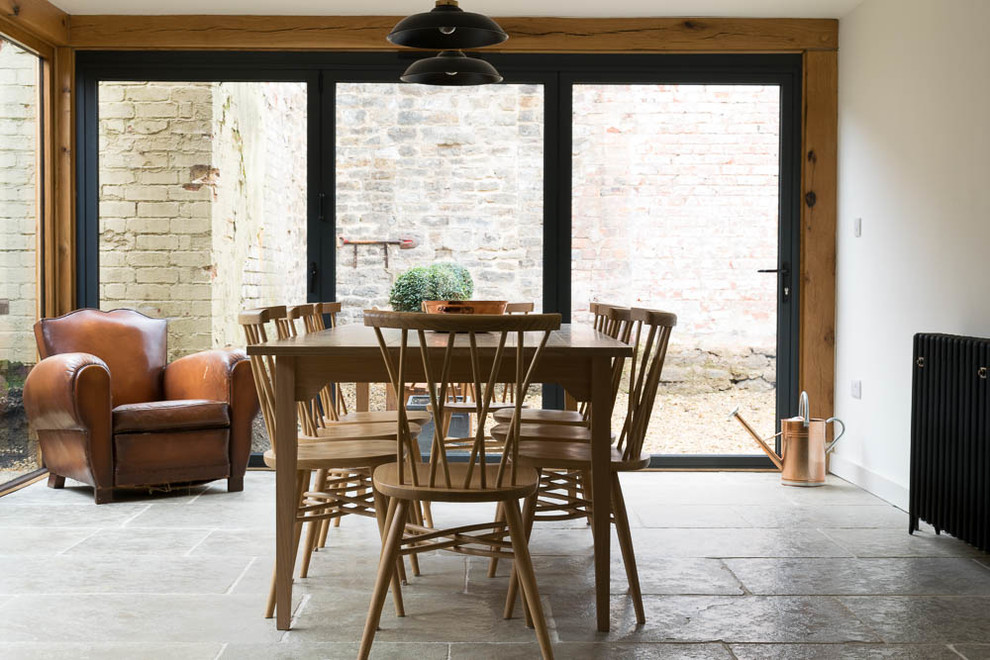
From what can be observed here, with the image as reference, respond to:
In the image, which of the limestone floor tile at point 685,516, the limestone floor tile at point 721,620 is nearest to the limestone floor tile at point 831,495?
the limestone floor tile at point 685,516

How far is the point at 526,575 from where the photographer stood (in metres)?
2.43

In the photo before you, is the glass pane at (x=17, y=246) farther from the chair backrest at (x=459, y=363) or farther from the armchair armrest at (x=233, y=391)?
the chair backrest at (x=459, y=363)

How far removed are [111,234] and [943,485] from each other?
4.32 m

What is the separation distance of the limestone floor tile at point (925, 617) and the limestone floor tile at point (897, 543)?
55 centimetres

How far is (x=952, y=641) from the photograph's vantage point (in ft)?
8.63

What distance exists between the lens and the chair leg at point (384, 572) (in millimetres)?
2369

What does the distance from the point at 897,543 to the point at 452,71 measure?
245 cm

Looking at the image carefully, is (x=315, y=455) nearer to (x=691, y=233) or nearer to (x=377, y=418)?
(x=377, y=418)

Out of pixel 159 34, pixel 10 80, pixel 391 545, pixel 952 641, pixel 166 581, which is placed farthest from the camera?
pixel 159 34

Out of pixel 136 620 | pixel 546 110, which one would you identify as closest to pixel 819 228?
pixel 546 110

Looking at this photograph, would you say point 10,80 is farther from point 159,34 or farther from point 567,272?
point 567,272

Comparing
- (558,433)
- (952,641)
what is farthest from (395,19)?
(952,641)

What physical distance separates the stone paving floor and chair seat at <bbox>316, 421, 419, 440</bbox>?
472 millimetres

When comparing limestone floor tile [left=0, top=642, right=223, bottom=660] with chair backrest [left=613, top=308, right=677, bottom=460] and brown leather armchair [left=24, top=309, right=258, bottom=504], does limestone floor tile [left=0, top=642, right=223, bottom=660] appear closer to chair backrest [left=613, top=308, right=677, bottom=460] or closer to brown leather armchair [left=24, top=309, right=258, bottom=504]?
chair backrest [left=613, top=308, right=677, bottom=460]
